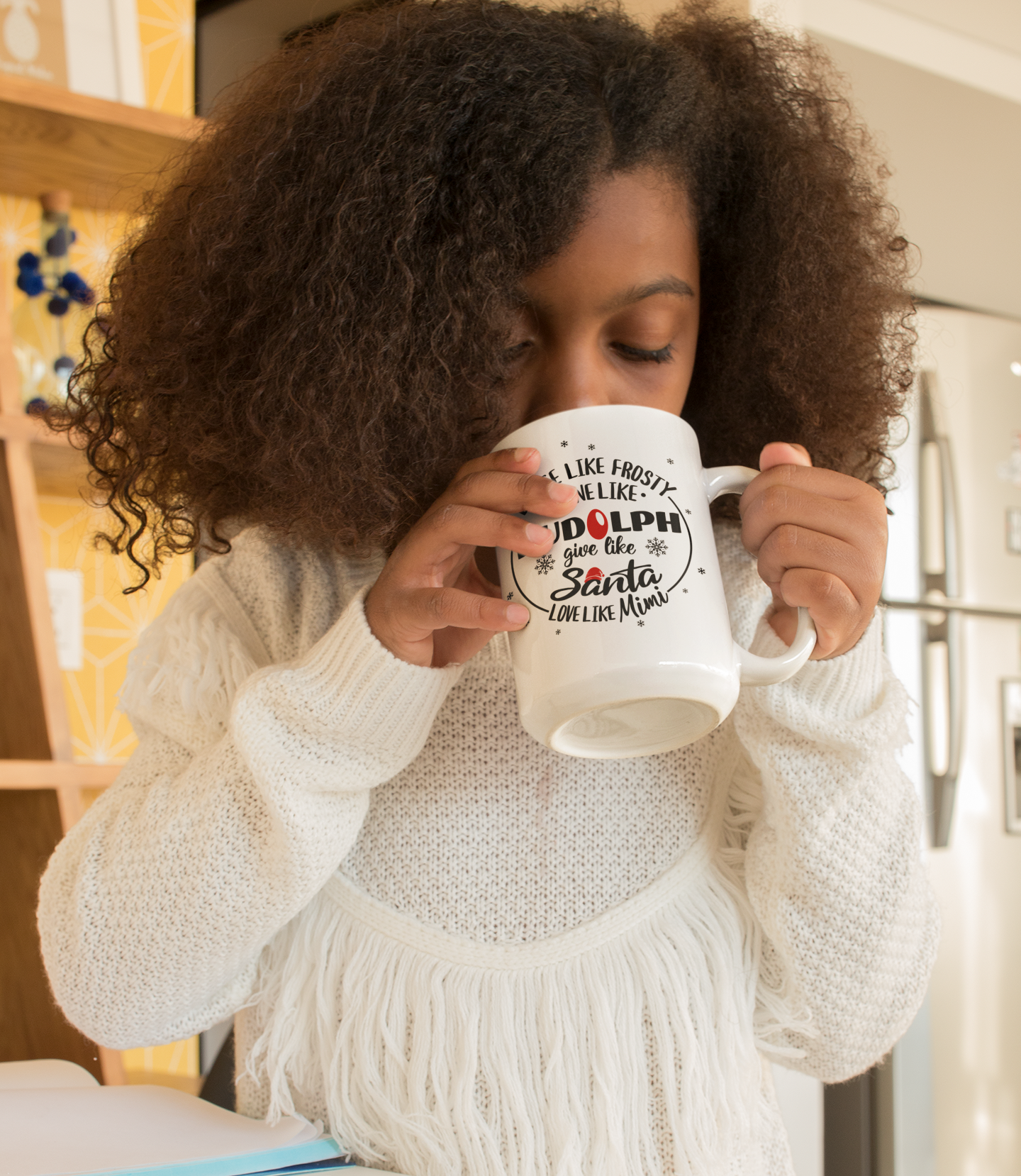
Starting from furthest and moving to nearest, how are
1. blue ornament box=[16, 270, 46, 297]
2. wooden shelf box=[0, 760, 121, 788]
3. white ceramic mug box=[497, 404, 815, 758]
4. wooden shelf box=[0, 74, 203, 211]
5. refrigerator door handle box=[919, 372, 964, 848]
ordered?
1. refrigerator door handle box=[919, 372, 964, 848]
2. blue ornament box=[16, 270, 46, 297]
3. wooden shelf box=[0, 74, 203, 211]
4. wooden shelf box=[0, 760, 121, 788]
5. white ceramic mug box=[497, 404, 815, 758]

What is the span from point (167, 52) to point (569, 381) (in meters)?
1.46

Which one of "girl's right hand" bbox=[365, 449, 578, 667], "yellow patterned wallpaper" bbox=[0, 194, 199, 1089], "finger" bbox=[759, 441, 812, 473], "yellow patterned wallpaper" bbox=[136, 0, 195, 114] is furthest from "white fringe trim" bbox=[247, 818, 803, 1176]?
"yellow patterned wallpaper" bbox=[136, 0, 195, 114]

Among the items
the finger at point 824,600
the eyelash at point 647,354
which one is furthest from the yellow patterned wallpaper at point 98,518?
the finger at point 824,600

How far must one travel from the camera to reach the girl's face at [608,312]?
0.60 meters

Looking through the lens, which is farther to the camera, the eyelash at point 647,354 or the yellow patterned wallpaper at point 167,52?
the yellow patterned wallpaper at point 167,52

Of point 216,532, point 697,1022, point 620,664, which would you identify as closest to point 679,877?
point 697,1022

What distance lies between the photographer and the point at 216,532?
0.76 meters

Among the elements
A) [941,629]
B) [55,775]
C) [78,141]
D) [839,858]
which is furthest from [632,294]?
[941,629]

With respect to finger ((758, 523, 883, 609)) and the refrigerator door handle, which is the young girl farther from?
the refrigerator door handle

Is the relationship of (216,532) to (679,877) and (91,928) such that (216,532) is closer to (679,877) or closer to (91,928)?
(91,928)

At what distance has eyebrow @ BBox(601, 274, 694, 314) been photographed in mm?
603

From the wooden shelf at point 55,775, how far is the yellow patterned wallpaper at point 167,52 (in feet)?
3.54

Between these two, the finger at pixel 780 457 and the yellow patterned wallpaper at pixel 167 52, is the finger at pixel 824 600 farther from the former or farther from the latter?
the yellow patterned wallpaper at pixel 167 52

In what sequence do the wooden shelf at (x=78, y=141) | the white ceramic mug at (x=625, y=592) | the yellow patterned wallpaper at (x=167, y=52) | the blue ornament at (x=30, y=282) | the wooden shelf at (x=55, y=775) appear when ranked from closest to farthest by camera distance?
the white ceramic mug at (x=625, y=592)
the wooden shelf at (x=55, y=775)
the wooden shelf at (x=78, y=141)
the blue ornament at (x=30, y=282)
the yellow patterned wallpaper at (x=167, y=52)
